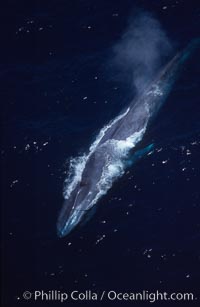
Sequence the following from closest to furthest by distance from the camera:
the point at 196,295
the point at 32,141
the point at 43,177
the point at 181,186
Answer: the point at 196,295, the point at 181,186, the point at 43,177, the point at 32,141

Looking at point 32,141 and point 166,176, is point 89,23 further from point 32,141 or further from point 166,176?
point 166,176

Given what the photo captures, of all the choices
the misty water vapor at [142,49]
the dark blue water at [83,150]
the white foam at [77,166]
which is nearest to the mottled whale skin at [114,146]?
the white foam at [77,166]

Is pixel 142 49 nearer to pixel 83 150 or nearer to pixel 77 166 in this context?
pixel 83 150

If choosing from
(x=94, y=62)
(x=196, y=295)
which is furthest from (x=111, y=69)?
(x=196, y=295)

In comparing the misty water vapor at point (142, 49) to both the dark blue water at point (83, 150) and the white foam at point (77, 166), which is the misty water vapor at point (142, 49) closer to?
the dark blue water at point (83, 150)

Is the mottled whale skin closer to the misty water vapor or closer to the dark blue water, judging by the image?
the dark blue water

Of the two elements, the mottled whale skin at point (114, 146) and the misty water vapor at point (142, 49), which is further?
the misty water vapor at point (142, 49)

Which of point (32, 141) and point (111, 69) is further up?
point (111, 69)
